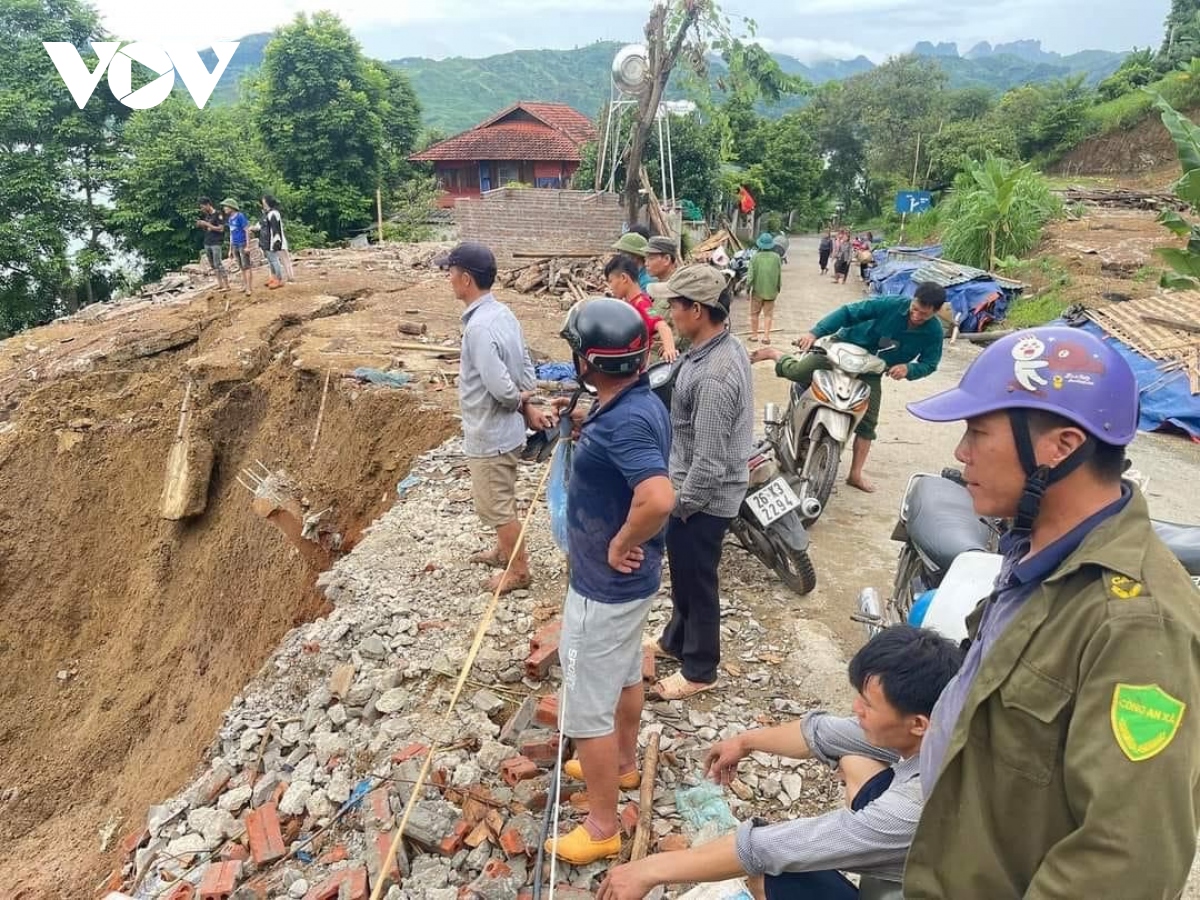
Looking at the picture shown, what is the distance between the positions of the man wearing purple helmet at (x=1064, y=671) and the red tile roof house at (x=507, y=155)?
36.3 m

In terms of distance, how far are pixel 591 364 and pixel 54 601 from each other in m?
9.21

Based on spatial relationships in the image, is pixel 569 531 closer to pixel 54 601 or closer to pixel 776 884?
pixel 776 884

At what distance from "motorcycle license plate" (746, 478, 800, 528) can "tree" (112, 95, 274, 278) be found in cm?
2052

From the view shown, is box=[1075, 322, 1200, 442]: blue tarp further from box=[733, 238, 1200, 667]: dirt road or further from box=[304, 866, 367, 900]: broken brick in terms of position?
box=[304, 866, 367, 900]: broken brick

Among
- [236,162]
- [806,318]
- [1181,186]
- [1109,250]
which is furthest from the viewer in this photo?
[236,162]

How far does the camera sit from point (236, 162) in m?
20.5

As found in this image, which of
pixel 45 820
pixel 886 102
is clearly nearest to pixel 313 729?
pixel 45 820

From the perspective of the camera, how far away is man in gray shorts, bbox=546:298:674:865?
96.3 inches

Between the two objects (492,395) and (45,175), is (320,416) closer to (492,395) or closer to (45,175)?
(492,395)

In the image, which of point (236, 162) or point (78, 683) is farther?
point (236, 162)

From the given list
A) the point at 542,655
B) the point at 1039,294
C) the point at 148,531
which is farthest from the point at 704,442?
the point at 1039,294

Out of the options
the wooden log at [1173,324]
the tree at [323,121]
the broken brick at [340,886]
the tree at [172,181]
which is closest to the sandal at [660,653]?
the broken brick at [340,886]

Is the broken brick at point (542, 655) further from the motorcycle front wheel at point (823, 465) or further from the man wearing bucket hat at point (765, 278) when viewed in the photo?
the man wearing bucket hat at point (765, 278)

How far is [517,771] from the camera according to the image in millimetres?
3186
